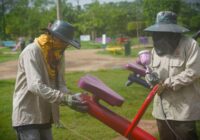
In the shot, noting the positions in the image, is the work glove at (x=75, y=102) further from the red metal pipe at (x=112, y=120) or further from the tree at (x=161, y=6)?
the tree at (x=161, y=6)

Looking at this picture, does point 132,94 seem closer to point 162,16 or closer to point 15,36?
point 162,16

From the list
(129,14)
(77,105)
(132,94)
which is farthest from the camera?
(129,14)

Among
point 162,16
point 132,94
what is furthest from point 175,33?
point 132,94

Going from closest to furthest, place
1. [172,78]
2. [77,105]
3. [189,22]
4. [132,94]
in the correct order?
1. [77,105]
2. [172,78]
3. [132,94]
4. [189,22]

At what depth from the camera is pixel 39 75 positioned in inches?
139

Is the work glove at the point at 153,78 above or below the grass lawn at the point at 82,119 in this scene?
above

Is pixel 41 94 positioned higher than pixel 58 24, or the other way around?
pixel 58 24

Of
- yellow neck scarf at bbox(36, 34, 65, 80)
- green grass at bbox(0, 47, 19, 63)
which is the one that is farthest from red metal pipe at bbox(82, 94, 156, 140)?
green grass at bbox(0, 47, 19, 63)

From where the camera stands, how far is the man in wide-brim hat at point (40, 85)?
137 inches

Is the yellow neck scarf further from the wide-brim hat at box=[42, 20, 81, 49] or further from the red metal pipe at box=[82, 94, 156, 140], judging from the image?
the red metal pipe at box=[82, 94, 156, 140]

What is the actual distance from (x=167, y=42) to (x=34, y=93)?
1331mm

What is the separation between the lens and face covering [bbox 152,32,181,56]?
4035 millimetres

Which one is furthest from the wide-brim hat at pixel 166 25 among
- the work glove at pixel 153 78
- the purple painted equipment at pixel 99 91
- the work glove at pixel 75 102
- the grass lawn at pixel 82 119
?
the grass lawn at pixel 82 119

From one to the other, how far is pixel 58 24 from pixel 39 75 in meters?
0.51
